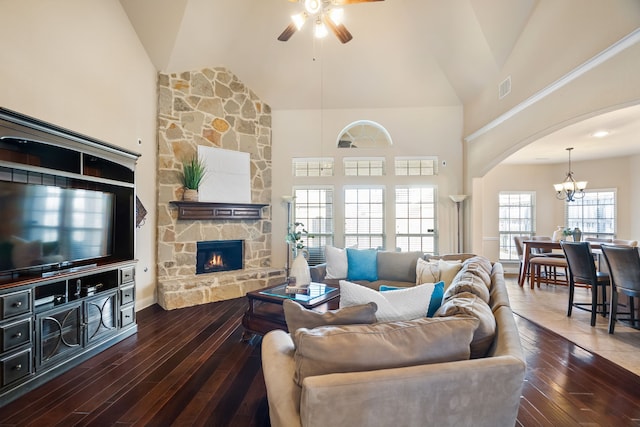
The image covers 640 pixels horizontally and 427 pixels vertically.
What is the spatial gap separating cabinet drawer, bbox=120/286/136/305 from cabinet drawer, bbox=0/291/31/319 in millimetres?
1003

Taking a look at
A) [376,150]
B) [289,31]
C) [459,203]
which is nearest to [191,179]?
[289,31]

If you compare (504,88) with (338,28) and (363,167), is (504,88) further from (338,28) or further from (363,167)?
(338,28)

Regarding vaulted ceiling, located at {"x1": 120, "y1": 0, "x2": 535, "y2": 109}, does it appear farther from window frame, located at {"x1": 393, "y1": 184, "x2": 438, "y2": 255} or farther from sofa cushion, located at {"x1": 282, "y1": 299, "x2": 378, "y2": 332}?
sofa cushion, located at {"x1": 282, "y1": 299, "x2": 378, "y2": 332}

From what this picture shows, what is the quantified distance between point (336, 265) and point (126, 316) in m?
2.67

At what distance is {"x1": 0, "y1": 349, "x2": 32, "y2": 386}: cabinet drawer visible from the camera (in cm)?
217

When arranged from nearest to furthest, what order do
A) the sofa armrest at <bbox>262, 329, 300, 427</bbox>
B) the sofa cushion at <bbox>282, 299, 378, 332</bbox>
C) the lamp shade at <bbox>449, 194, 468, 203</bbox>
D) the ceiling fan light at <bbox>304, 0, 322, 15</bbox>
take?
1. the sofa armrest at <bbox>262, 329, 300, 427</bbox>
2. the sofa cushion at <bbox>282, 299, 378, 332</bbox>
3. the ceiling fan light at <bbox>304, 0, 322, 15</bbox>
4. the lamp shade at <bbox>449, 194, 468, 203</bbox>


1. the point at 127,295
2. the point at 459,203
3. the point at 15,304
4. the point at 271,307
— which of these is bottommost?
the point at 271,307

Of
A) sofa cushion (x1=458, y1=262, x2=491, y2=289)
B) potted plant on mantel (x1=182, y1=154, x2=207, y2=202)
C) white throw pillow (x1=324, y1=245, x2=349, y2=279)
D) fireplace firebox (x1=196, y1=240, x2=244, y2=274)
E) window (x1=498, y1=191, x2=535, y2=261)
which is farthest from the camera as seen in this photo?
window (x1=498, y1=191, x2=535, y2=261)

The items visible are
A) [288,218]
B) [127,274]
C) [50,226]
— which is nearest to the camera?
[50,226]

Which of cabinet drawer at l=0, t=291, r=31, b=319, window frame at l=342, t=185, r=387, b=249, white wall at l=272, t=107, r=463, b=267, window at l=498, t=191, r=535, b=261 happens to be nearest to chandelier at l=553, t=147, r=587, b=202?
window at l=498, t=191, r=535, b=261

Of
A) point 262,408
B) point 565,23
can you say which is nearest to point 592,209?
point 565,23

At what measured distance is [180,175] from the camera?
4.94 meters

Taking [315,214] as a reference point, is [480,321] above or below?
below

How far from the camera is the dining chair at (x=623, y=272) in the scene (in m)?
3.21
